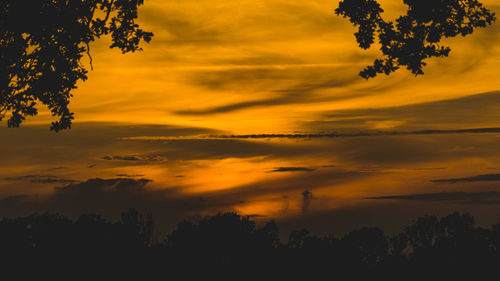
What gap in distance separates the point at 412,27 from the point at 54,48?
34.6 feet

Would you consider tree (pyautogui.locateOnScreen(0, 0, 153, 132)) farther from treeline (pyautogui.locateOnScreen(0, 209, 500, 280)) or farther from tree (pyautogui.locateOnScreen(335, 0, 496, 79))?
treeline (pyautogui.locateOnScreen(0, 209, 500, 280))

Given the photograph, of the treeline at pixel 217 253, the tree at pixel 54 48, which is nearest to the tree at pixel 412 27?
the tree at pixel 54 48

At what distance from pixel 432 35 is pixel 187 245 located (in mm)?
87856

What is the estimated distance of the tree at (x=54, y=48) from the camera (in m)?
22.8

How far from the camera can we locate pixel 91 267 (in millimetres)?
86812

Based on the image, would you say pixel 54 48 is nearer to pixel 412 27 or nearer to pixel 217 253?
pixel 412 27

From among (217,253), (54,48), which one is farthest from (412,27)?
(217,253)

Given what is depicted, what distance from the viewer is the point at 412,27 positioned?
70.2 feet

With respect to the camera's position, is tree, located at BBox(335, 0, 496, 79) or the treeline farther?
the treeline

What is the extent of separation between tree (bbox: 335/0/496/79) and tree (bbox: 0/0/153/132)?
251 inches

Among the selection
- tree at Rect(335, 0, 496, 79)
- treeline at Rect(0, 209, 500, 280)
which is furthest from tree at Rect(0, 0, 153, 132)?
treeline at Rect(0, 209, 500, 280)

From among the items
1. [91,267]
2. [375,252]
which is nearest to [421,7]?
[91,267]

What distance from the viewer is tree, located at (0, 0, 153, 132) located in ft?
74.6

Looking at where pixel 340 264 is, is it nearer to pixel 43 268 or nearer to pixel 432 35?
pixel 43 268
